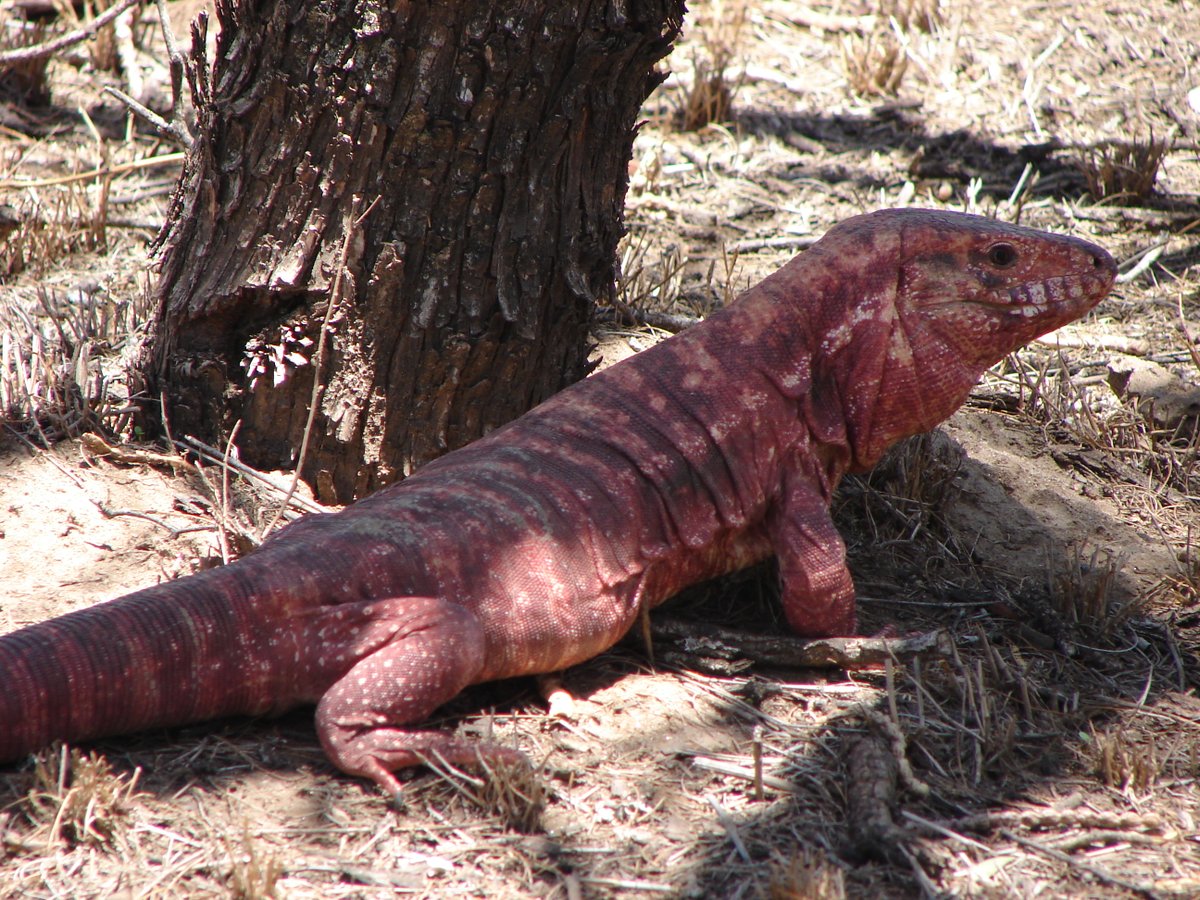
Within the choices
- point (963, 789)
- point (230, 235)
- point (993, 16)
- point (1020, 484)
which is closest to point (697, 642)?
point (963, 789)

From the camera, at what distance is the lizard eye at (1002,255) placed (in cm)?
392

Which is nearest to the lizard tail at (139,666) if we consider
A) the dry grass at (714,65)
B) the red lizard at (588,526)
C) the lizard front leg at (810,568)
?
the red lizard at (588,526)

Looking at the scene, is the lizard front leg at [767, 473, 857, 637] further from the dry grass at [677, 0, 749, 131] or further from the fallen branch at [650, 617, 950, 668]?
the dry grass at [677, 0, 749, 131]

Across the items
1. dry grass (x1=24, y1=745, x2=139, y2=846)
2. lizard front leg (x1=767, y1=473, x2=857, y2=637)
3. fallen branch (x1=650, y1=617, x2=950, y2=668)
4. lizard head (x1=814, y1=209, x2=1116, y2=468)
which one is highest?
lizard head (x1=814, y1=209, x2=1116, y2=468)

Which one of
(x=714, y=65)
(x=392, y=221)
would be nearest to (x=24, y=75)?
(x=714, y=65)

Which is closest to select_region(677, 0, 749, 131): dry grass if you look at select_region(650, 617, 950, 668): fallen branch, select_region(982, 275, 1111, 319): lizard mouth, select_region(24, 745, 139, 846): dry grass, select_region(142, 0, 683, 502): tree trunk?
select_region(142, 0, 683, 502): tree trunk

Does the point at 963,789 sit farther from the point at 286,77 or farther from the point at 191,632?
the point at 286,77

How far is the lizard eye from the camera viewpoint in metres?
3.92

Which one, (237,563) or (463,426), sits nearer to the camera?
(237,563)

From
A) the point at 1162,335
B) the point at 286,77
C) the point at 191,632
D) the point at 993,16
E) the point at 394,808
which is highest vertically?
the point at 993,16

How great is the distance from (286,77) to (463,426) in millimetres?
1413

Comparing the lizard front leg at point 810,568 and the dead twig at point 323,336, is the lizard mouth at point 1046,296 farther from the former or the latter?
the dead twig at point 323,336

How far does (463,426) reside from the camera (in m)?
4.37

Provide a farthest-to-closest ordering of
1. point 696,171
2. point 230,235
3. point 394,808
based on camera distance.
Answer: point 696,171, point 230,235, point 394,808
